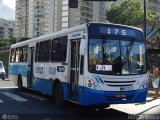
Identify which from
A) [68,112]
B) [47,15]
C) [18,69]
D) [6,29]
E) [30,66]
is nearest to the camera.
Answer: [68,112]

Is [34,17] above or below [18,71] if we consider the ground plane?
above

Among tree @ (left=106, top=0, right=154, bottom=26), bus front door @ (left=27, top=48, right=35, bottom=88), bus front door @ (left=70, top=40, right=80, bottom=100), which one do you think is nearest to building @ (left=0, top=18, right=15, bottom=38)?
tree @ (left=106, top=0, right=154, bottom=26)

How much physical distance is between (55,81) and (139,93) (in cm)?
380

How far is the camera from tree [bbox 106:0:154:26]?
74438 millimetres

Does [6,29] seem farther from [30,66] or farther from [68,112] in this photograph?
[68,112]

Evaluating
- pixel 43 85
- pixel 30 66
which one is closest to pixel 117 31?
pixel 43 85

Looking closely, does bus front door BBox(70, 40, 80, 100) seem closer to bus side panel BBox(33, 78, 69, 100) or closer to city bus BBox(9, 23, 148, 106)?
city bus BBox(9, 23, 148, 106)

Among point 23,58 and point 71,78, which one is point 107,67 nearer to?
point 71,78

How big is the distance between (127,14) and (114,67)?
63509 mm

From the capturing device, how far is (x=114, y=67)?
12.5 meters

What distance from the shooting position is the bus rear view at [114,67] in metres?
12.3

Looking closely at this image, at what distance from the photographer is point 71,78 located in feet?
45.2

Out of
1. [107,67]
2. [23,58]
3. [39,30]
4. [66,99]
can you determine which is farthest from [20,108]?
[39,30]

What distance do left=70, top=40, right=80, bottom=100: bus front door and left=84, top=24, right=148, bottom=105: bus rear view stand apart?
937 mm
